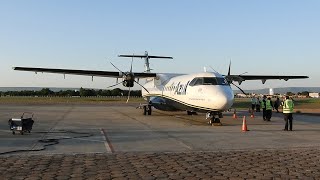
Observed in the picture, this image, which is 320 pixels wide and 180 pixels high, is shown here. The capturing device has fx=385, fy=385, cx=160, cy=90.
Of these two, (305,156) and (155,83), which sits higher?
(155,83)

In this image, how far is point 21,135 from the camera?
1370cm

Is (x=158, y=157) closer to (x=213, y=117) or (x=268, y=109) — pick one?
(x=213, y=117)

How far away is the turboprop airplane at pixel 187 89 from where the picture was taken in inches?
706

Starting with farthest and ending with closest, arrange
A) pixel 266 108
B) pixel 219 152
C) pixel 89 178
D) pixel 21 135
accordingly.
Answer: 1. pixel 266 108
2. pixel 21 135
3. pixel 219 152
4. pixel 89 178

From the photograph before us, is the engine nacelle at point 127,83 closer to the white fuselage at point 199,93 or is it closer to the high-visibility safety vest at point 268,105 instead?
the white fuselage at point 199,93

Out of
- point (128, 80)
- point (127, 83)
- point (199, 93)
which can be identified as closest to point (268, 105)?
point (199, 93)

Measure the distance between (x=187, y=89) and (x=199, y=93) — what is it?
5.98 ft

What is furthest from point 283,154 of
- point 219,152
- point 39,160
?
point 39,160

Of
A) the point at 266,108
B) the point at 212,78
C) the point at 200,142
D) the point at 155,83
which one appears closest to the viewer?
the point at 200,142

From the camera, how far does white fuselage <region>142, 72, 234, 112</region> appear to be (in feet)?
57.7

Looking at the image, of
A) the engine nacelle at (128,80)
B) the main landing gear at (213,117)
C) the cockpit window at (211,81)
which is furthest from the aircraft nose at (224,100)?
the engine nacelle at (128,80)

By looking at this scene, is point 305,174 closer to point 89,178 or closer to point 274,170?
point 274,170

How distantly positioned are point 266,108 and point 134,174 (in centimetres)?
1680

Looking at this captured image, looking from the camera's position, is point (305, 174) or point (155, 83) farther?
point (155, 83)
